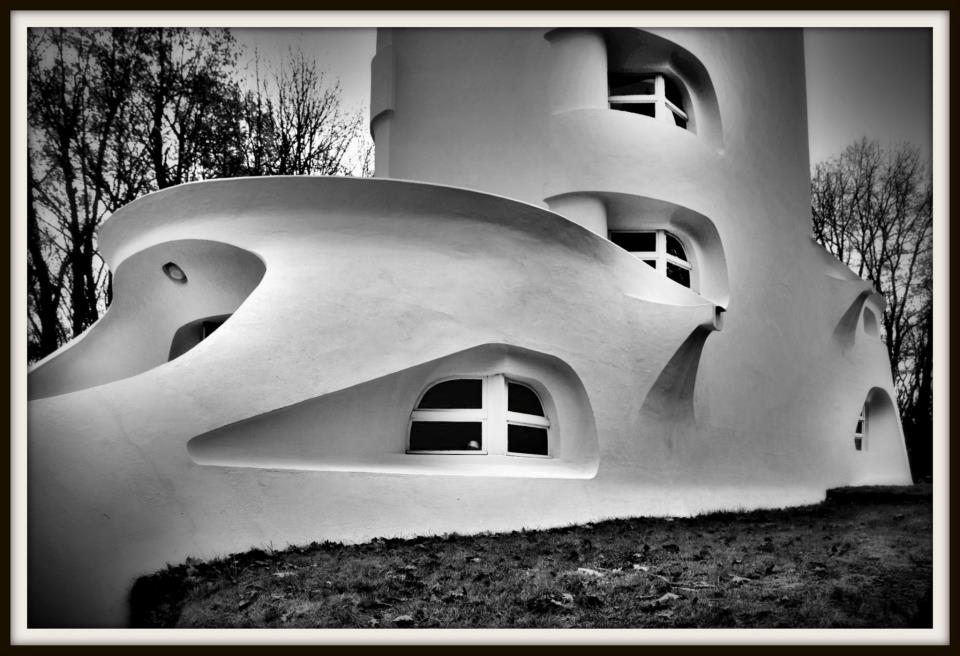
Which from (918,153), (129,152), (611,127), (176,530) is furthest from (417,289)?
(129,152)

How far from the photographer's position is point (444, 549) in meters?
8.19

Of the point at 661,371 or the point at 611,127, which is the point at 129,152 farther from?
the point at 661,371

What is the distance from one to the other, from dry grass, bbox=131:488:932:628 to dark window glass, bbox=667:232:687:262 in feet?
15.3

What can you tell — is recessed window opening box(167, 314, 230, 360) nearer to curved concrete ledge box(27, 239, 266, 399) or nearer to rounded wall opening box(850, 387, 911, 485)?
curved concrete ledge box(27, 239, 266, 399)

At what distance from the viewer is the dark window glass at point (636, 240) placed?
40.8 feet

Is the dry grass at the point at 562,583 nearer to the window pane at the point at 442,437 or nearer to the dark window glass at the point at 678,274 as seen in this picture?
the window pane at the point at 442,437

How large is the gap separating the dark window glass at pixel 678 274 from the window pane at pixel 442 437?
14.0 ft

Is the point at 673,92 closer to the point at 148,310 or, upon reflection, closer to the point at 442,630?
the point at 148,310

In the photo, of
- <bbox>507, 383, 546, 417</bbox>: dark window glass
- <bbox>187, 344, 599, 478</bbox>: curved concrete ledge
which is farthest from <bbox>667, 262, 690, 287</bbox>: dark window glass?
<bbox>507, 383, 546, 417</bbox>: dark window glass

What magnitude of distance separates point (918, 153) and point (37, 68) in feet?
37.5

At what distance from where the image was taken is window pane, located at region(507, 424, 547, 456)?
32.4 ft

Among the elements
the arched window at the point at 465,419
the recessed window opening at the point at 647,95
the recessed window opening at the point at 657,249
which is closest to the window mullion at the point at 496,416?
the arched window at the point at 465,419

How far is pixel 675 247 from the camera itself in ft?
42.4

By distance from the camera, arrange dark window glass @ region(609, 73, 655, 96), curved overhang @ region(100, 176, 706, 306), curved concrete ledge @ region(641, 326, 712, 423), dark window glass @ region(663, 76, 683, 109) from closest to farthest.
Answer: curved overhang @ region(100, 176, 706, 306), curved concrete ledge @ region(641, 326, 712, 423), dark window glass @ region(609, 73, 655, 96), dark window glass @ region(663, 76, 683, 109)
